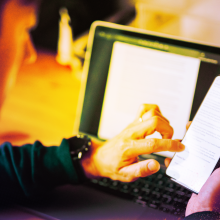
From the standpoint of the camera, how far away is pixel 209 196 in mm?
253

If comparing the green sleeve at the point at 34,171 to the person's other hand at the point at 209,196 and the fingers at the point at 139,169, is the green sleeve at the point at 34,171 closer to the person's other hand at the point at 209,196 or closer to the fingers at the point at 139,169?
the fingers at the point at 139,169

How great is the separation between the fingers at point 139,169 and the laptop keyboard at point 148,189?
9 cm

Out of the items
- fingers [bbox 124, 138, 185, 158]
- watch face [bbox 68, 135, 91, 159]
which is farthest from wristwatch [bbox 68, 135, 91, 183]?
fingers [bbox 124, 138, 185, 158]

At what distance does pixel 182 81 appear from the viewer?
42cm

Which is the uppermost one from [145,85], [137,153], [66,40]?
[66,40]

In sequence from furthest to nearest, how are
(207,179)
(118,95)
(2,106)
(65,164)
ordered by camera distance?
(2,106) < (118,95) < (65,164) < (207,179)

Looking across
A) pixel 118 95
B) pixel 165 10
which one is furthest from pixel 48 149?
pixel 165 10

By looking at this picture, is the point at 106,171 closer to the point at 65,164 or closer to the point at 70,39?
the point at 65,164

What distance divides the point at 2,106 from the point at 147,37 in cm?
46

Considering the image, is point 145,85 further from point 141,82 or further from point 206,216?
point 206,216

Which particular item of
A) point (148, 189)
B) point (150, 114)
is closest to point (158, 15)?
point (150, 114)

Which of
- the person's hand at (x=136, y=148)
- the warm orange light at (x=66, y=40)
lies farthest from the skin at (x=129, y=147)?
the warm orange light at (x=66, y=40)

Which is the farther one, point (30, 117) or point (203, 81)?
point (30, 117)

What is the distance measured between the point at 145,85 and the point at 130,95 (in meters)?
0.04
